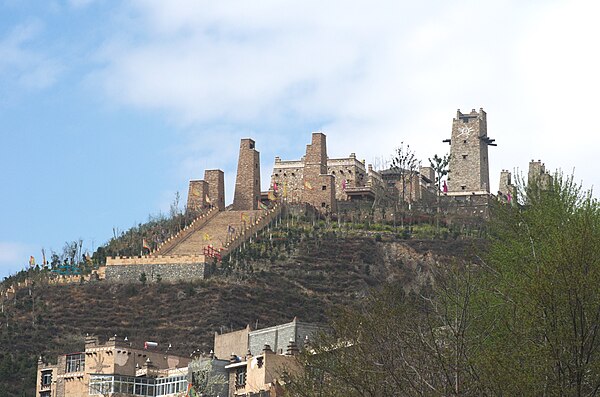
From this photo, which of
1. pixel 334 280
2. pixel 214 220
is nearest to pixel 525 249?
pixel 334 280

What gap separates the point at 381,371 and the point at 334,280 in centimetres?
5532

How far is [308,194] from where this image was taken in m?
99.9

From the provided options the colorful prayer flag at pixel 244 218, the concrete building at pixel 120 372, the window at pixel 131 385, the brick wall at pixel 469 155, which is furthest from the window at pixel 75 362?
the brick wall at pixel 469 155

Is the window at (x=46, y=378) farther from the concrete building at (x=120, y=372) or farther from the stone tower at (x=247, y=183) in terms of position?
the stone tower at (x=247, y=183)

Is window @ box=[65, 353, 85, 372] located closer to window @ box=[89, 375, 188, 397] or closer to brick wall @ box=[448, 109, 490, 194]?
window @ box=[89, 375, 188, 397]

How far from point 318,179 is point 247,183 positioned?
5405mm

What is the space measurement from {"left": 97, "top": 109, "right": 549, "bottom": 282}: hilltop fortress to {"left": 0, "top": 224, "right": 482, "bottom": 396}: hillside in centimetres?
172

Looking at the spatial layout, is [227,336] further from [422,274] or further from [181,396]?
[422,274]

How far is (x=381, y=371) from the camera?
32.9 meters

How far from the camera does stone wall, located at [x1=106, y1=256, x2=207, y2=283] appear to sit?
8821 cm

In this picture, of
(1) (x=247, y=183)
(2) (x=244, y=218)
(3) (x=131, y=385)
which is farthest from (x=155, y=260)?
(3) (x=131, y=385)

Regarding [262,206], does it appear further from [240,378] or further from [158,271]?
[240,378]

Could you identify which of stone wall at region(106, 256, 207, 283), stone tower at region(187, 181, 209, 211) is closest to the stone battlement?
stone wall at region(106, 256, 207, 283)

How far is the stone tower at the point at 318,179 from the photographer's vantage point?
325 ft
